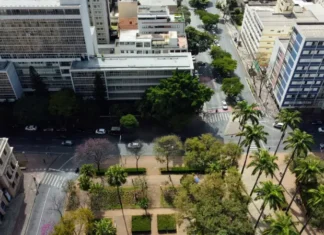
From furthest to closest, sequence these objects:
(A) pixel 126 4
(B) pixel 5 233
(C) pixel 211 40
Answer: (A) pixel 126 4
(C) pixel 211 40
(B) pixel 5 233

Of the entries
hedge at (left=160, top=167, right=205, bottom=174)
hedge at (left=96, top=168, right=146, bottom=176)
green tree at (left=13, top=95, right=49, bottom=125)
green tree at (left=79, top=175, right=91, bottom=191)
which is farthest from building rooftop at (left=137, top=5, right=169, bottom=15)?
green tree at (left=79, top=175, right=91, bottom=191)

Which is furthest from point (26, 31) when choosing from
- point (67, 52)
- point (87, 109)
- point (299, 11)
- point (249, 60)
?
point (299, 11)

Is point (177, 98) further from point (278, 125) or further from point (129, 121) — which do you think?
point (278, 125)

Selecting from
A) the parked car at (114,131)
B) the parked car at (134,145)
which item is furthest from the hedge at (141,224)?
the parked car at (114,131)

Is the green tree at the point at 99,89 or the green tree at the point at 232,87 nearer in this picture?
the green tree at the point at 99,89

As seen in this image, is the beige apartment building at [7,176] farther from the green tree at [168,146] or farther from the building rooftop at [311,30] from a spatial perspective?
the building rooftop at [311,30]

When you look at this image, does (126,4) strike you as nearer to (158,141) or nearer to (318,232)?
(158,141)
